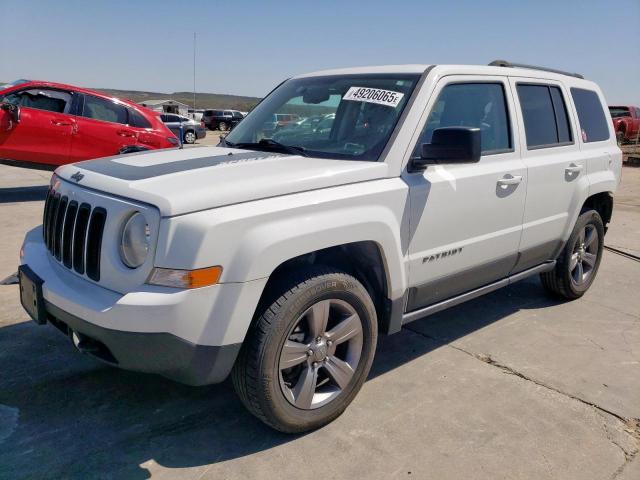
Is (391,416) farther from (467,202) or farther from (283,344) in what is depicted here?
(467,202)

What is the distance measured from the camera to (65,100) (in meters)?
9.27

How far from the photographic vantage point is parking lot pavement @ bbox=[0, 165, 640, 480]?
2.60m

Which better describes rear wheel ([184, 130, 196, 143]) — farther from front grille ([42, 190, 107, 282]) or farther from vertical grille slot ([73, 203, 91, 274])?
vertical grille slot ([73, 203, 91, 274])

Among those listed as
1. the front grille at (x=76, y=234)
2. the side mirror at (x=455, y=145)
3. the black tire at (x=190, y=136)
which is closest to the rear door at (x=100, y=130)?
the front grille at (x=76, y=234)

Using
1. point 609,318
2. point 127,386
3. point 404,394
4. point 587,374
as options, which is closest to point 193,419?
point 127,386

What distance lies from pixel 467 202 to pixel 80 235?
218 centimetres

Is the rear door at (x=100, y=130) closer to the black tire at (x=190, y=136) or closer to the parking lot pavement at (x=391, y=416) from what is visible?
the parking lot pavement at (x=391, y=416)

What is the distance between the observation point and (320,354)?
9.22 ft

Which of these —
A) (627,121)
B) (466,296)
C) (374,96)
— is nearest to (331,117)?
(374,96)

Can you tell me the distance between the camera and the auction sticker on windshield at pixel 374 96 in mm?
3270

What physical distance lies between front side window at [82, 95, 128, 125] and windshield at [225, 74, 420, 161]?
254 inches

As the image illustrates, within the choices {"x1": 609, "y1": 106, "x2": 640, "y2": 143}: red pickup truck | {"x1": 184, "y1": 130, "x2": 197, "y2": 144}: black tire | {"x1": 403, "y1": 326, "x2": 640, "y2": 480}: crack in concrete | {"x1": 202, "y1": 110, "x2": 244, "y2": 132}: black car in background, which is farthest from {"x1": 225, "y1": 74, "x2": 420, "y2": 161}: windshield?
{"x1": 202, "y1": 110, "x2": 244, "y2": 132}: black car in background

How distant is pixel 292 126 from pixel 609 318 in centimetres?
308

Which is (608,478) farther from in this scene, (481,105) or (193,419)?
(481,105)
